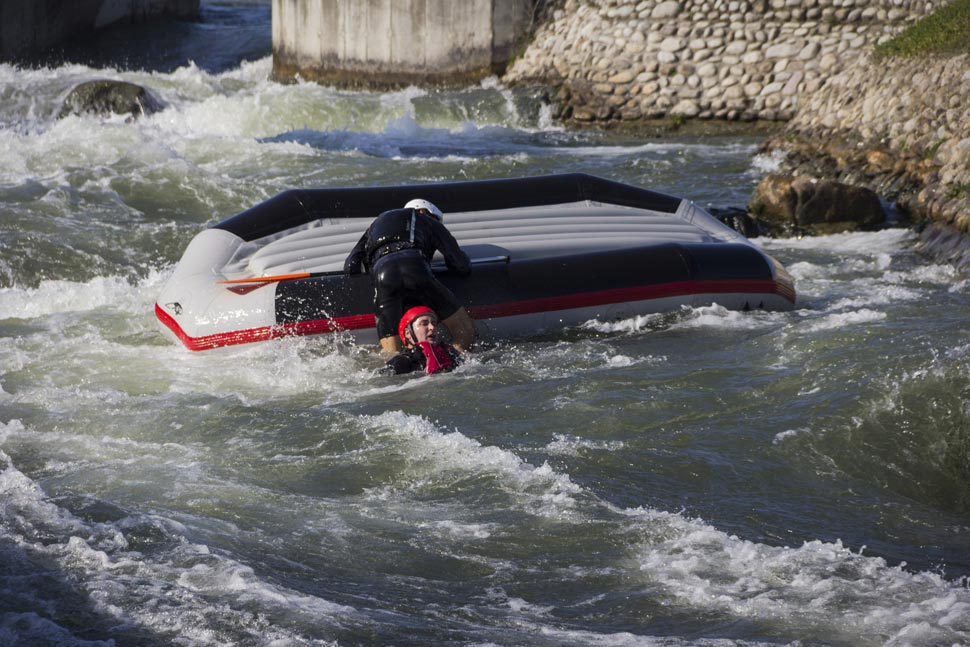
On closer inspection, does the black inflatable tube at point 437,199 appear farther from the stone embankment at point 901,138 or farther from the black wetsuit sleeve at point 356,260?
the stone embankment at point 901,138

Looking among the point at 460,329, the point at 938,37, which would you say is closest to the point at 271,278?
the point at 460,329

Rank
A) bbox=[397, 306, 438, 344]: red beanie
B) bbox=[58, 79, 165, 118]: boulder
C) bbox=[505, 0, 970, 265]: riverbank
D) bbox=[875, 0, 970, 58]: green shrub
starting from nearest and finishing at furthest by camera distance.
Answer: bbox=[397, 306, 438, 344]: red beanie → bbox=[505, 0, 970, 265]: riverbank → bbox=[875, 0, 970, 58]: green shrub → bbox=[58, 79, 165, 118]: boulder

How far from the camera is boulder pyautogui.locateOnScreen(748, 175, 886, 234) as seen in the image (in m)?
10.5

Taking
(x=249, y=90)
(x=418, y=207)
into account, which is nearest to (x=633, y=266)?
(x=418, y=207)

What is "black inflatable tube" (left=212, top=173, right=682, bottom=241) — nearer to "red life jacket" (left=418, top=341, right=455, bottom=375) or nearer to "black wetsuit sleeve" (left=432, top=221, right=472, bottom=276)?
"black wetsuit sleeve" (left=432, top=221, right=472, bottom=276)

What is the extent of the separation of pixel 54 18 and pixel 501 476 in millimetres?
18436

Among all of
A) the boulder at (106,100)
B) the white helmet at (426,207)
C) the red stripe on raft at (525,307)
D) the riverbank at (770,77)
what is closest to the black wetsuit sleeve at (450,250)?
the white helmet at (426,207)

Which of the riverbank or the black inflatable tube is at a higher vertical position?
the riverbank

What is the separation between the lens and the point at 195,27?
23078 millimetres

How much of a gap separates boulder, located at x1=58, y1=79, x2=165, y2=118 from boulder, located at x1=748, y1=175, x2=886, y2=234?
865 centimetres

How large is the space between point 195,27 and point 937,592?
21.1m

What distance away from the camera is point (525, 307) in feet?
24.4

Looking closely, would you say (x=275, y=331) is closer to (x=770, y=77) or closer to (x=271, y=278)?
(x=271, y=278)

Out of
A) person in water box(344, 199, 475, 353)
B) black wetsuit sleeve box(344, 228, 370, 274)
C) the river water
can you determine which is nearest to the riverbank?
the river water
